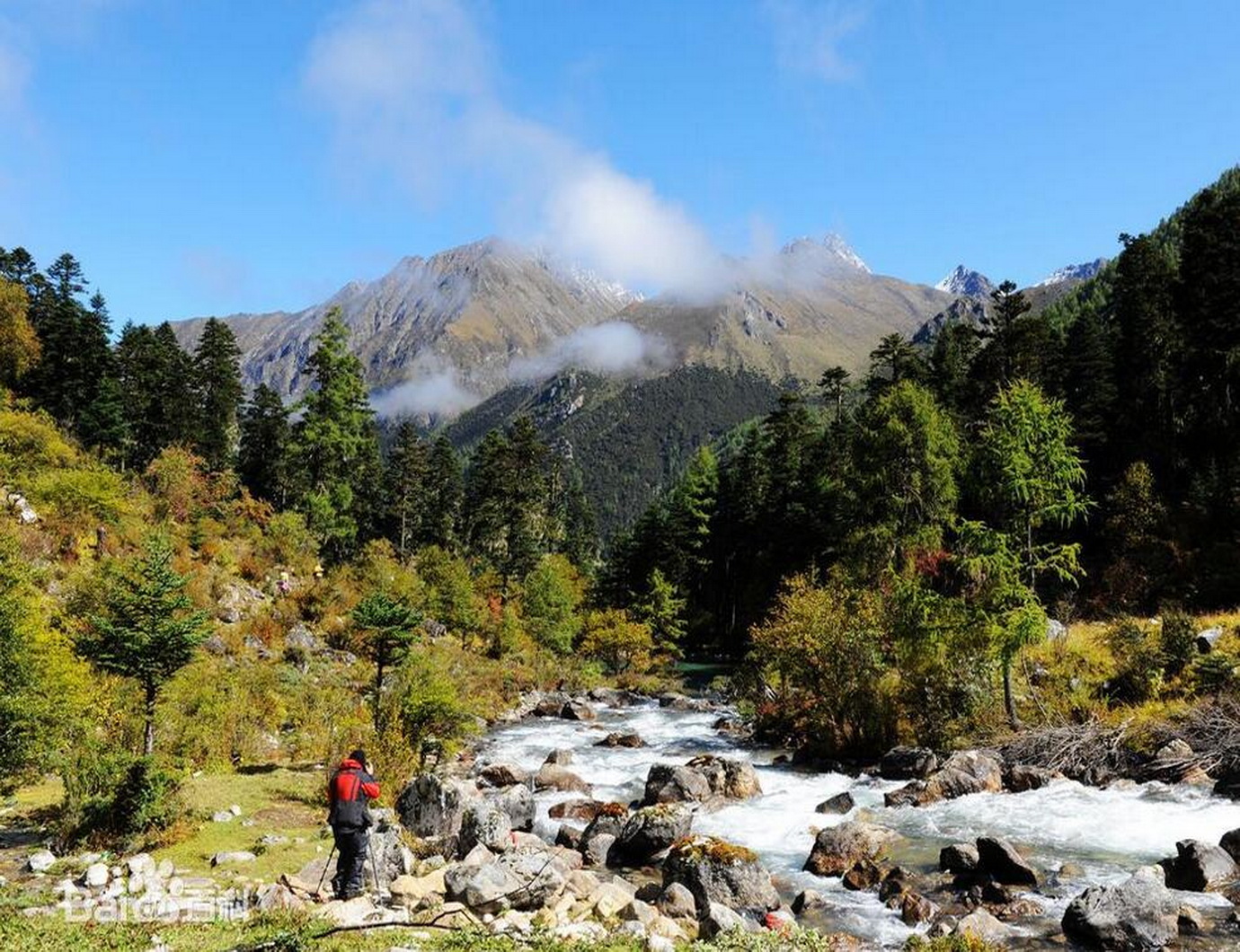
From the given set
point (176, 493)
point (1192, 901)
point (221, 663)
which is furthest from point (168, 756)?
point (176, 493)

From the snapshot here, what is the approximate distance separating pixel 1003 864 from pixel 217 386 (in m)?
78.9

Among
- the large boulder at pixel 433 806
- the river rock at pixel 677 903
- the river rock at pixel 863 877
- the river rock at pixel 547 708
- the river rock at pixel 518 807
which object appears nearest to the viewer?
the river rock at pixel 677 903

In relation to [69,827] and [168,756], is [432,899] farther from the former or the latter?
[168,756]

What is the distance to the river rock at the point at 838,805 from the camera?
18.9 meters

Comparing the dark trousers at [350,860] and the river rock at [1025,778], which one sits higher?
the dark trousers at [350,860]

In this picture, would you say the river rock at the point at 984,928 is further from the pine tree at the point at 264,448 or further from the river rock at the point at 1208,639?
the pine tree at the point at 264,448

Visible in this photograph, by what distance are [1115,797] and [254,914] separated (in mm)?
17502

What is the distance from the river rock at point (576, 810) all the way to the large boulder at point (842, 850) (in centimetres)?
602

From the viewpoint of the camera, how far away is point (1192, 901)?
452 inches

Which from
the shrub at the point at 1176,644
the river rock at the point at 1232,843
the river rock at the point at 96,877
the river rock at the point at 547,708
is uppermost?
the shrub at the point at 1176,644

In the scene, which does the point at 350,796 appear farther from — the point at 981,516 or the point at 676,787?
the point at 981,516

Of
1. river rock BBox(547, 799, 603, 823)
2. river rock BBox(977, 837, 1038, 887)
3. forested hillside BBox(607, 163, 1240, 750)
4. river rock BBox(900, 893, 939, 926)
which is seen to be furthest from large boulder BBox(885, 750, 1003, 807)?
river rock BBox(547, 799, 603, 823)

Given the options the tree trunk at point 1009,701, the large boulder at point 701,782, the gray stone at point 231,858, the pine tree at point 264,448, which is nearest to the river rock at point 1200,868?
the tree trunk at point 1009,701

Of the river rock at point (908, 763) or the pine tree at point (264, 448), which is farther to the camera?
the pine tree at point (264, 448)
